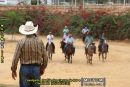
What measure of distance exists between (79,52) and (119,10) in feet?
51.6

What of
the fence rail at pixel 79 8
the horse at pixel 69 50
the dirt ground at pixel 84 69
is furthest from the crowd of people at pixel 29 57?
the fence rail at pixel 79 8

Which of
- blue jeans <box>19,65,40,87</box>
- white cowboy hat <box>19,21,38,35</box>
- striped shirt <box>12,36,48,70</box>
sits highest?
white cowboy hat <box>19,21,38,35</box>

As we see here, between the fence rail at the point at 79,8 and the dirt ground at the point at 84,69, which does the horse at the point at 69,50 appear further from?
the fence rail at the point at 79,8

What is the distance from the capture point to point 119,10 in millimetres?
49812

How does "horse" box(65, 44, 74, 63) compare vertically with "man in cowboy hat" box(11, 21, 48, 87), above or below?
below

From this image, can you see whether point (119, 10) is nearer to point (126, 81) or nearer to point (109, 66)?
point (109, 66)

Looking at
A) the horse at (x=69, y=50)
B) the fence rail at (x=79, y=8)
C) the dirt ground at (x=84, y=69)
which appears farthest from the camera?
the fence rail at (x=79, y=8)

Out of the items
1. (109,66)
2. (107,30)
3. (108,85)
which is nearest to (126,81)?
(108,85)

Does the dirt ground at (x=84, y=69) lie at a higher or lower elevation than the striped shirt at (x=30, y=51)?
lower

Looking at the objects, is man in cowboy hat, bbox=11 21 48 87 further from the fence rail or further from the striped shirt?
the fence rail

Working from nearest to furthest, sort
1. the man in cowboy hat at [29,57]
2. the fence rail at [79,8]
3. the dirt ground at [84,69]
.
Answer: the man in cowboy hat at [29,57], the dirt ground at [84,69], the fence rail at [79,8]

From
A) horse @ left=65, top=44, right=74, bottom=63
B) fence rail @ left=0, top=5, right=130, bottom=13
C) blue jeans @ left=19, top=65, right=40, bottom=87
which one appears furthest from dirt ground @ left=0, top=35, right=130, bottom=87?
fence rail @ left=0, top=5, right=130, bottom=13

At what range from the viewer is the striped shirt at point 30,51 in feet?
28.2

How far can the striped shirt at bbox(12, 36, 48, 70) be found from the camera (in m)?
8.61
